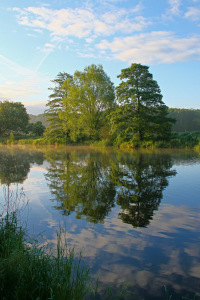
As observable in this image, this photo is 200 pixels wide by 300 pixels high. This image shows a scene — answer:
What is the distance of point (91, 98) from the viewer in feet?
137

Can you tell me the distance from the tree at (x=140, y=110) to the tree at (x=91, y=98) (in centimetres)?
785

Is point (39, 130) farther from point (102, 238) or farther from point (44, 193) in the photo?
point (102, 238)

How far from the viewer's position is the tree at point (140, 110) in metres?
33.1

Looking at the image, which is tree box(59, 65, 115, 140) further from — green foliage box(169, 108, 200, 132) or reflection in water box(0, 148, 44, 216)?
green foliage box(169, 108, 200, 132)

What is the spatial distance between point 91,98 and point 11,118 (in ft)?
118

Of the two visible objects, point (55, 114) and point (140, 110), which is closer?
point (140, 110)

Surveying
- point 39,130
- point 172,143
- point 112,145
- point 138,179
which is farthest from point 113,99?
point 138,179

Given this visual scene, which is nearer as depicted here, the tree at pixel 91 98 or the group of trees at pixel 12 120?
the tree at pixel 91 98

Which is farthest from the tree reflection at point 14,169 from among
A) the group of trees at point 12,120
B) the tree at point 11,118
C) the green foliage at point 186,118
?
the green foliage at point 186,118

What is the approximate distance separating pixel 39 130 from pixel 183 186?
57931 millimetres

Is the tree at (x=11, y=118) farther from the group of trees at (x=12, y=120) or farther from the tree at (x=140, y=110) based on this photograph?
the tree at (x=140, y=110)

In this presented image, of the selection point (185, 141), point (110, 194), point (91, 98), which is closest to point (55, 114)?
point (91, 98)

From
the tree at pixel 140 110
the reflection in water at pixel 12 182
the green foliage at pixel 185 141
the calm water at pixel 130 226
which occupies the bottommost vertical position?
the calm water at pixel 130 226

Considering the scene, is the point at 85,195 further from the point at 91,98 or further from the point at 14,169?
the point at 91,98
